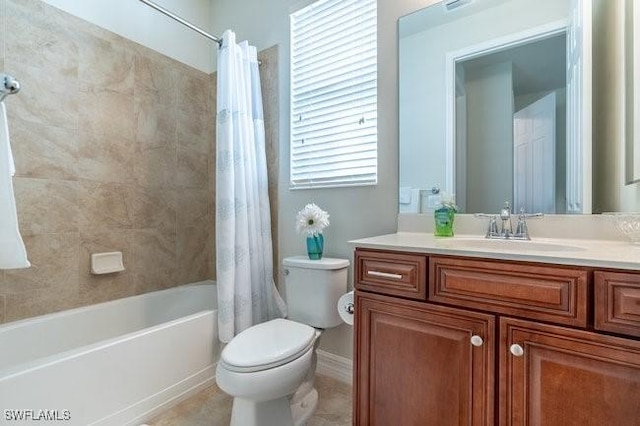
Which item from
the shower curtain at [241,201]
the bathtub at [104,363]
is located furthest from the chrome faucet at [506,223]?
the bathtub at [104,363]

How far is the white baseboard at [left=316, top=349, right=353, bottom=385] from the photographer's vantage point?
1.88 metres

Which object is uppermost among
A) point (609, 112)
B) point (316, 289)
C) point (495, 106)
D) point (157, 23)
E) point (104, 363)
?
point (157, 23)

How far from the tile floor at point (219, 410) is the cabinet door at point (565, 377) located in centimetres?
91

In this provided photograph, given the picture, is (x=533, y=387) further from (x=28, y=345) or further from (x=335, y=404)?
(x=28, y=345)

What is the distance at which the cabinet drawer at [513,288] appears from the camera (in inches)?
32.6

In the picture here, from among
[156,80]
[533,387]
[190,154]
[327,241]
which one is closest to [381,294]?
[533,387]

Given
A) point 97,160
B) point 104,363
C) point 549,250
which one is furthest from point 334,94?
point 104,363

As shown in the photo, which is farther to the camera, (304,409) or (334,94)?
(334,94)

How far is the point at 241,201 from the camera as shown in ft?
6.23

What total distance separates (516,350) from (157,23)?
281cm

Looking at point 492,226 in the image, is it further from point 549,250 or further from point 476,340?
point 476,340

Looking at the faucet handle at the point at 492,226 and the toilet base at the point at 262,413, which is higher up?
the faucet handle at the point at 492,226

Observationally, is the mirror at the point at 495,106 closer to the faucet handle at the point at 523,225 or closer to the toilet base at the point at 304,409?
the faucet handle at the point at 523,225

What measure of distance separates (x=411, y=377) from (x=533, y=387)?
14.3 inches
